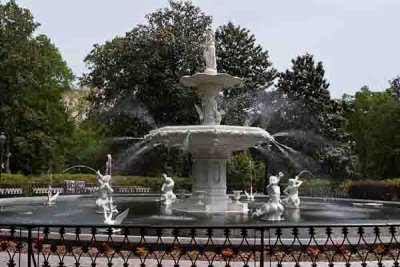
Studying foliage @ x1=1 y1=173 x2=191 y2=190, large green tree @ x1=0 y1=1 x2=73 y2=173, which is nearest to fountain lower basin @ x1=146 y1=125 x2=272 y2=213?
foliage @ x1=1 y1=173 x2=191 y2=190

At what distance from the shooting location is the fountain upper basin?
697 inches

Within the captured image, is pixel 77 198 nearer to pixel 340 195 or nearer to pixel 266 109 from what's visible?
pixel 340 195

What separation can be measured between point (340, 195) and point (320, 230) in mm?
19409

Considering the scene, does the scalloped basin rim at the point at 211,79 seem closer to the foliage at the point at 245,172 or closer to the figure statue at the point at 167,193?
the figure statue at the point at 167,193

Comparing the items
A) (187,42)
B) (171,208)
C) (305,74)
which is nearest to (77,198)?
(171,208)

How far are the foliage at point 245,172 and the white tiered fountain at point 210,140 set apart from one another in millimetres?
19199

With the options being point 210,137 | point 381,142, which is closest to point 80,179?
point 210,137

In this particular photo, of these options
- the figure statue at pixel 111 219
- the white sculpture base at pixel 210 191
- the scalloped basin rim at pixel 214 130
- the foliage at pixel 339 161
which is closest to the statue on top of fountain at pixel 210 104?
the white sculpture base at pixel 210 191

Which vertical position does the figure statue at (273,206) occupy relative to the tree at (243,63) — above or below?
below

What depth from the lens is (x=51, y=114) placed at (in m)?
51.7

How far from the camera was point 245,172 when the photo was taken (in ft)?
132

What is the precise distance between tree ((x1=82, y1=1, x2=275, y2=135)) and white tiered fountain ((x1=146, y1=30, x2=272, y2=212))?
66.4 feet

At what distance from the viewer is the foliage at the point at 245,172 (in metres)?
39.9

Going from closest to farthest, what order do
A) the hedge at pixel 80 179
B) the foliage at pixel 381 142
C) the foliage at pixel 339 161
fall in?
the hedge at pixel 80 179
the foliage at pixel 339 161
the foliage at pixel 381 142
